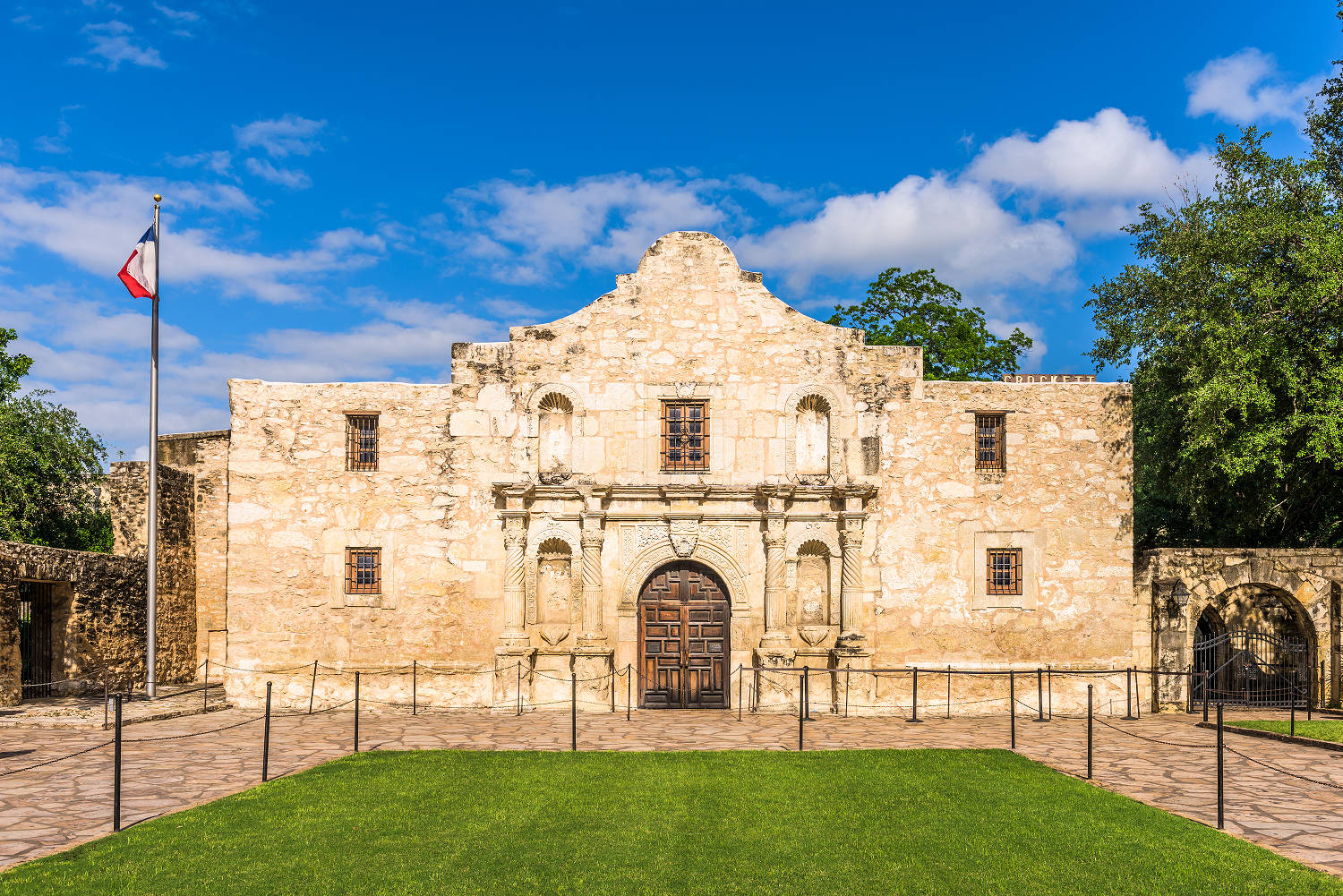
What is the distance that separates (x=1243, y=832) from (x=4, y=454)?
2372 centimetres

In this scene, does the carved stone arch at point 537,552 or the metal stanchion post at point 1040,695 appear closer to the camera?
the metal stanchion post at point 1040,695

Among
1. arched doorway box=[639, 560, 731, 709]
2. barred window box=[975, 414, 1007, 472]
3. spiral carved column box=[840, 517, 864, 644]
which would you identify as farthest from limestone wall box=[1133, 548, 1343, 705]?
arched doorway box=[639, 560, 731, 709]

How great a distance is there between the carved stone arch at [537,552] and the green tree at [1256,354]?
11.3 metres

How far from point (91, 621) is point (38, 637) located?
35.7 inches

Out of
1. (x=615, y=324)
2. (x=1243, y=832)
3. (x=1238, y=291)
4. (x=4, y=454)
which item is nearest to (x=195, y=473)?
(x=4, y=454)

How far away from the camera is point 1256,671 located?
64.5 feet

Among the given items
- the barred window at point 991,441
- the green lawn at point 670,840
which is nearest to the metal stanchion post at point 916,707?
the barred window at point 991,441

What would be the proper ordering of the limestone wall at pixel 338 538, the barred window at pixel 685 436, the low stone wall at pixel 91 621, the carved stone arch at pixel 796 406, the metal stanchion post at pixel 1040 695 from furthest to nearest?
1. the barred window at pixel 685 436
2. the carved stone arch at pixel 796 406
3. the limestone wall at pixel 338 538
4. the metal stanchion post at pixel 1040 695
5. the low stone wall at pixel 91 621

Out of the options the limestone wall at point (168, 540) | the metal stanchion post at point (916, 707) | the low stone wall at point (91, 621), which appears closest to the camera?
the metal stanchion post at point (916, 707)

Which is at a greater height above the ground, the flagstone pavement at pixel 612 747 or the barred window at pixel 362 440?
the barred window at pixel 362 440

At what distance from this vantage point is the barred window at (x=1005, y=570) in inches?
701

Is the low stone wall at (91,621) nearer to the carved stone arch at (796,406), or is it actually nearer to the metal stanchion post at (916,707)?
the carved stone arch at (796,406)

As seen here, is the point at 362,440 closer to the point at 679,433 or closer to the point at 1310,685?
the point at 679,433

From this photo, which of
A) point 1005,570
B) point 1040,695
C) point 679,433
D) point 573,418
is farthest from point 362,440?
point 1040,695
